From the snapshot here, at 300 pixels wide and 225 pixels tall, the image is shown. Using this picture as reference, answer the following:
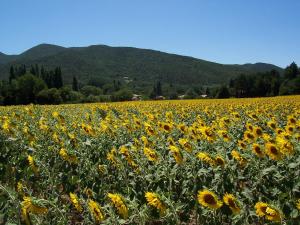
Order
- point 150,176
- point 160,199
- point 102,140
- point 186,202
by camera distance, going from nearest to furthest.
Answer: point 160,199, point 186,202, point 150,176, point 102,140

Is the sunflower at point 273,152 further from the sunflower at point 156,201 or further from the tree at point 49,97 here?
the tree at point 49,97

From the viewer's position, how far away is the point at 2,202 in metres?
3.46

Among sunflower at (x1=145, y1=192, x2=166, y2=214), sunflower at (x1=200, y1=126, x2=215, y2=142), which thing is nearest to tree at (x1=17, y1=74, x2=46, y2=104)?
sunflower at (x1=200, y1=126, x2=215, y2=142)

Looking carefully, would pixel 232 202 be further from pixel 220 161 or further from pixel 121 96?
pixel 121 96

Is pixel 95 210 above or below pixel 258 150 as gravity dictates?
below

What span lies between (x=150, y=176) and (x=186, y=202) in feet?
1.89

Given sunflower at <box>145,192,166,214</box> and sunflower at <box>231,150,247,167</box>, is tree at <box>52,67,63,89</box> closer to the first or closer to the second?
sunflower at <box>231,150,247,167</box>

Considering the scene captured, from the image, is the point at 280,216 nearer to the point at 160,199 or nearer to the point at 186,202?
the point at 160,199

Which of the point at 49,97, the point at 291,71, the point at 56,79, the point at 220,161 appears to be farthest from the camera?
the point at 56,79

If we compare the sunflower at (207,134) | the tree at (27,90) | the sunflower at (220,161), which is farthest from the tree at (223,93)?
the sunflower at (220,161)

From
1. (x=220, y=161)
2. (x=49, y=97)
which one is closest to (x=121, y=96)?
(x=49, y=97)

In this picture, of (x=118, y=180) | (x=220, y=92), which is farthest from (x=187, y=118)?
(x=220, y=92)

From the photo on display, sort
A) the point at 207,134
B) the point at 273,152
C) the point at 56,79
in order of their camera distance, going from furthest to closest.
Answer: the point at 56,79
the point at 207,134
the point at 273,152

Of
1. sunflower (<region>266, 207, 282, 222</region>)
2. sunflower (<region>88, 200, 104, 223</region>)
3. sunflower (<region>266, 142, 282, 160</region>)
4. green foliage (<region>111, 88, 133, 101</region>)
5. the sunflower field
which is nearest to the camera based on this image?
sunflower (<region>266, 207, 282, 222</region>)
